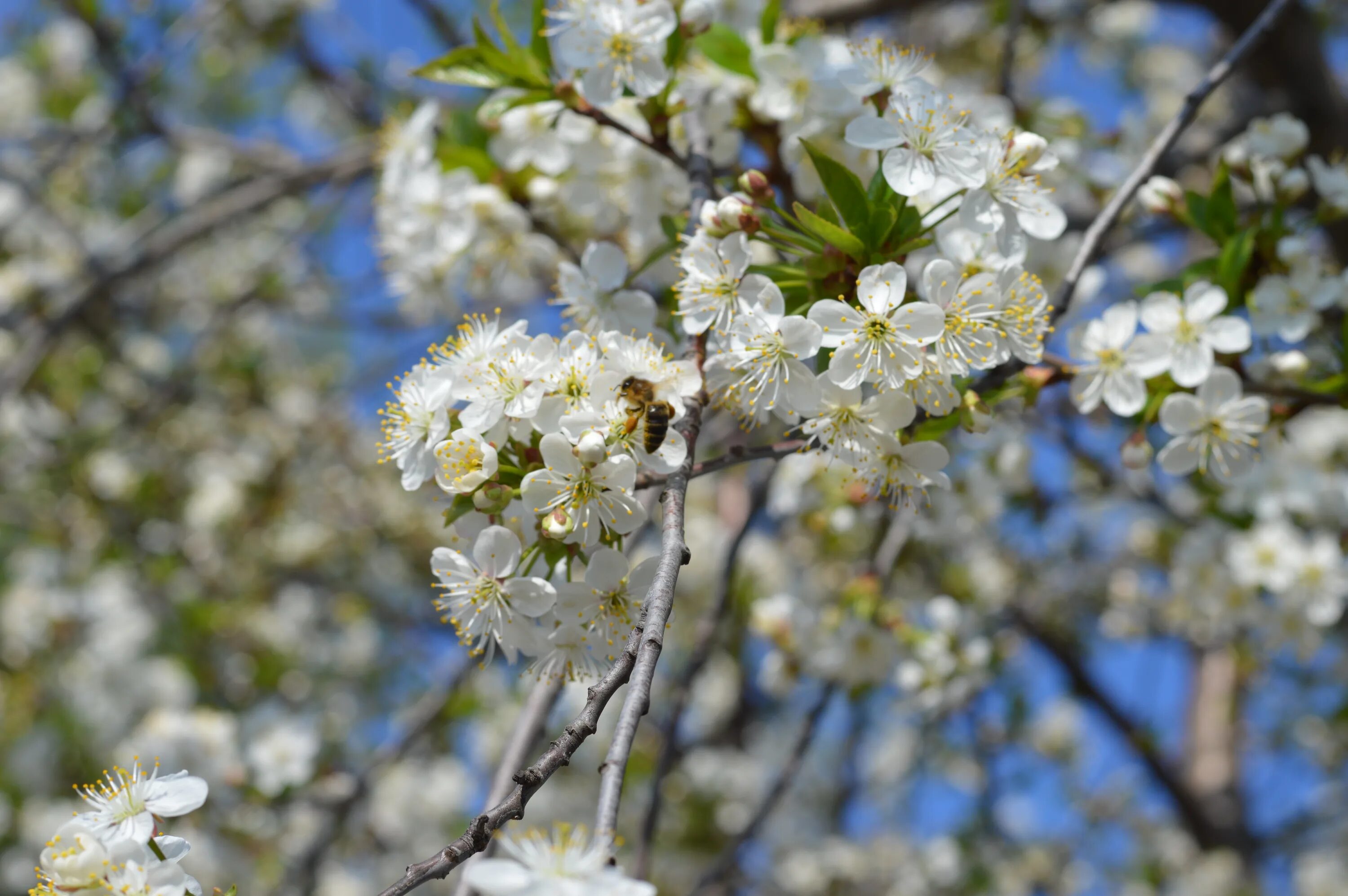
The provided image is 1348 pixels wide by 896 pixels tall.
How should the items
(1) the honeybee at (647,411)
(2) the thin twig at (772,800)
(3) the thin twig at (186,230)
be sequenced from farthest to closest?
(3) the thin twig at (186,230)
(2) the thin twig at (772,800)
(1) the honeybee at (647,411)

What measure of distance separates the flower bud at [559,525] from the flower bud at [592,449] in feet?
0.27

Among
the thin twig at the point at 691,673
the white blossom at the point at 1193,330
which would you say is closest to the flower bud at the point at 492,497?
the thin twig at the point at 691,673

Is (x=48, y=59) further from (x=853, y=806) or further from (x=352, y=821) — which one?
(x=853, y=806)

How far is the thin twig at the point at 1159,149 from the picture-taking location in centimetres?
155

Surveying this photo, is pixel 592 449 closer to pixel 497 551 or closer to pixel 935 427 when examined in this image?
pixel 497 551

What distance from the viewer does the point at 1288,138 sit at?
201 centimetres

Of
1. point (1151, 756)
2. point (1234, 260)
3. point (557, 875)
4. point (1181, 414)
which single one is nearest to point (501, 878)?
point (557, 875)

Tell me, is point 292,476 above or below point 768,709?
above

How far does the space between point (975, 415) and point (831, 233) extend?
0.34 metres

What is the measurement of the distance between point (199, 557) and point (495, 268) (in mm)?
4267

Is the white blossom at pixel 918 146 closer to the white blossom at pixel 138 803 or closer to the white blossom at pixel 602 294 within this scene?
the white blossom at pixel 602 294

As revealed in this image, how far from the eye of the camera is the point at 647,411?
51.5 inches

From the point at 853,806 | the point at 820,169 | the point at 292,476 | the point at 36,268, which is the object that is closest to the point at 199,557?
the point at 292,476

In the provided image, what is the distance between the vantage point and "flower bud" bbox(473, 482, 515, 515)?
4.41ft
